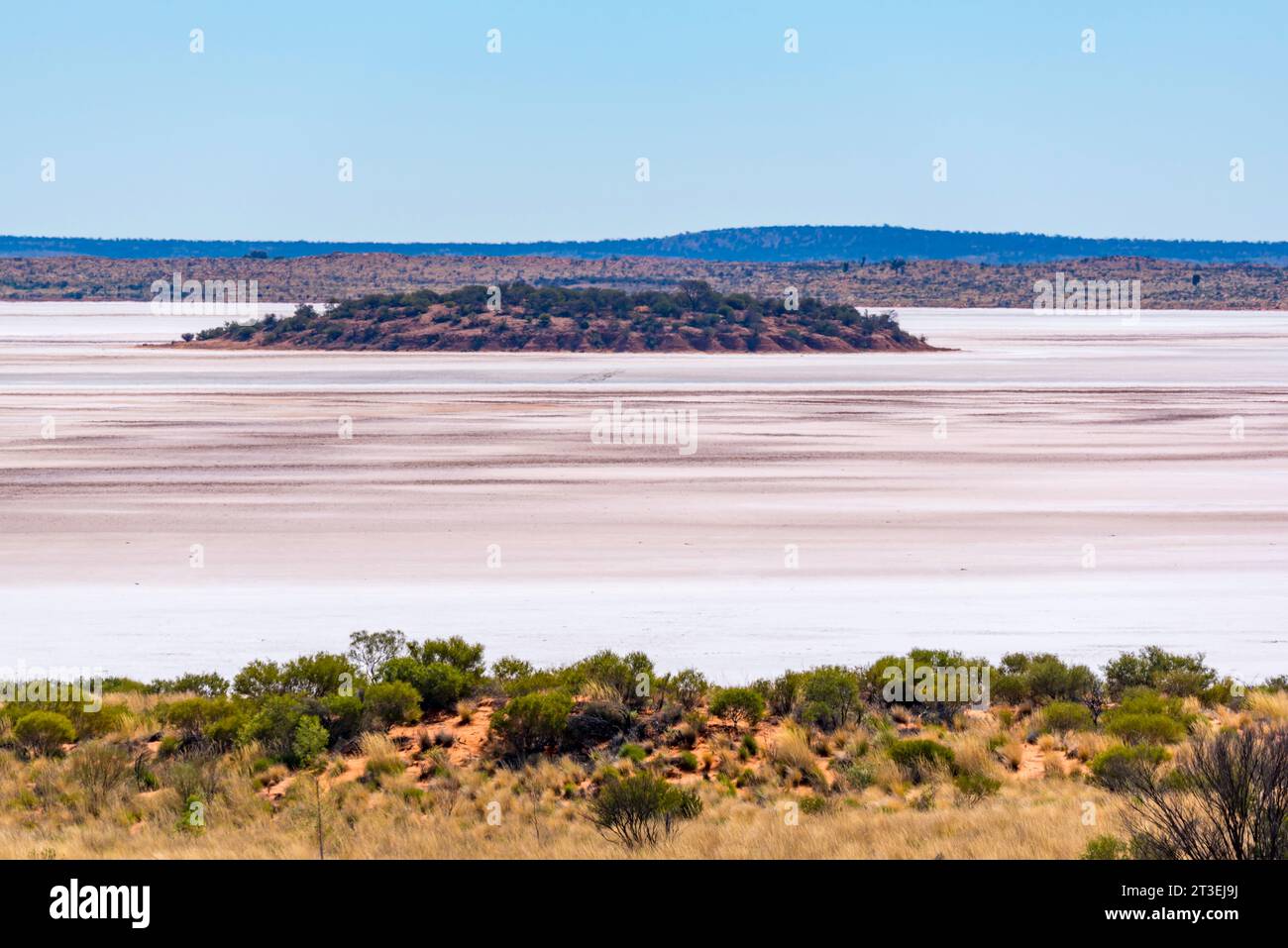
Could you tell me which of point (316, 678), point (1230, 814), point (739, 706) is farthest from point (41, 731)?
point (1230, 814)

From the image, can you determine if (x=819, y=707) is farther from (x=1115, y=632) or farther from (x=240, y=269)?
(x=240, y=269)

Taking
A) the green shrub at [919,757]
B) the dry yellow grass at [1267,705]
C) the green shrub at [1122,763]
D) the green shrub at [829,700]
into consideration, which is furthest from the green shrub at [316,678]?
the dry yellow grass at [1267,705]

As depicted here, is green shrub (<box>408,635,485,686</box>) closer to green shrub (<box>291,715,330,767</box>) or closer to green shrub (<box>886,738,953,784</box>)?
green shrub (<box>291,715,330,767</box>)

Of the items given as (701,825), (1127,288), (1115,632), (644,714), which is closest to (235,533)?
(644,714)

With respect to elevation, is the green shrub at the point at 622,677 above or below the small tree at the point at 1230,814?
below


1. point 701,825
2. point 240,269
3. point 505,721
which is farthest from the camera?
point 240,269

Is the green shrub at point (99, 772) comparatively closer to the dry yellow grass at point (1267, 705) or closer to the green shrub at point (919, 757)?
the green shrub at point (919, 757)
